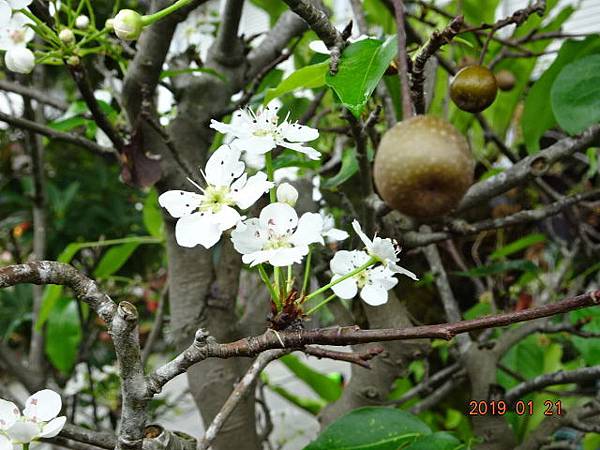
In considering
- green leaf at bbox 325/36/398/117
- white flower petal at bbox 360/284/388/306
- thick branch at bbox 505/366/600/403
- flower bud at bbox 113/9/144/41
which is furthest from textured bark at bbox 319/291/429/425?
flower bud at bbox 113/9/144/41

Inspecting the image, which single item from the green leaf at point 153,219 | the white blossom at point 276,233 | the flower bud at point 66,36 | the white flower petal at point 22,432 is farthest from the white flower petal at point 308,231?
the green leaf at point 153,219

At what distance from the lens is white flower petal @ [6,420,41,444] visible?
1.33 feet

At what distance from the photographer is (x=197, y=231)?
42 centimetres

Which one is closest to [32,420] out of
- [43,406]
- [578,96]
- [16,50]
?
[43,406]

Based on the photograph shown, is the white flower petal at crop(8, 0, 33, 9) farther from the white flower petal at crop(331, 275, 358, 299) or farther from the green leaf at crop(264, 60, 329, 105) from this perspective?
the white flower petal at crop(331, 275, 358, 299)

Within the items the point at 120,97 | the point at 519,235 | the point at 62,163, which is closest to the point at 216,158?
the point at 120,97

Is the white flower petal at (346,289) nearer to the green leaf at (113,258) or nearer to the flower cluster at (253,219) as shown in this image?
the flower cluster at (253,219)

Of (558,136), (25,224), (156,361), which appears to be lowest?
(156,361)

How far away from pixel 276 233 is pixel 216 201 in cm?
5

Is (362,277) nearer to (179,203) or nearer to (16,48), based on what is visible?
(179,203)

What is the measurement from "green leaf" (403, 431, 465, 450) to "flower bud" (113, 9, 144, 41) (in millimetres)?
458

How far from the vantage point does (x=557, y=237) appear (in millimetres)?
1377

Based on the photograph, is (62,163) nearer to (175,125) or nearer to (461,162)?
(175,125)

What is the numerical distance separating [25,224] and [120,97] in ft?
5.51
